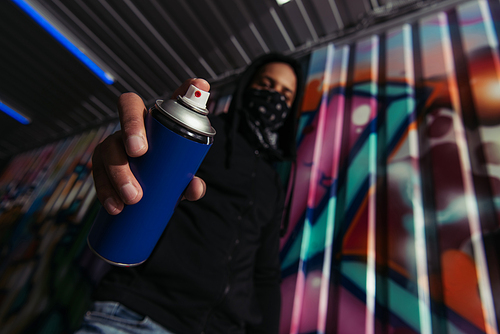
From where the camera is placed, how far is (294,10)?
2357 mm

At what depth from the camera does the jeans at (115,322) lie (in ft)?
2.51

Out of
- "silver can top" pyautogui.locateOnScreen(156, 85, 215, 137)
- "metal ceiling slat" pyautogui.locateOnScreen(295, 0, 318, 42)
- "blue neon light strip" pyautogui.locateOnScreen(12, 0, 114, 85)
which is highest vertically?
"metal ceiling slat" pyautogui.locateOnScreen(295, 0, 318, 42)

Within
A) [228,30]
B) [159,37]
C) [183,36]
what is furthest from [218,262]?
[159,37]

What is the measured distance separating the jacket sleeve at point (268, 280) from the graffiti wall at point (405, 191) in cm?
31

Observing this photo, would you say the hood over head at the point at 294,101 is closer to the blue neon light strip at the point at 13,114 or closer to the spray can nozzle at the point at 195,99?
the spray can nozzle at the point at 195,99

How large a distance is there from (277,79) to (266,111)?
0.97 ft

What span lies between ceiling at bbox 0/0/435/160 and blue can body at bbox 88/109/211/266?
2299 millimetres

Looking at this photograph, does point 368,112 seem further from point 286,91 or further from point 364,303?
point 364,303

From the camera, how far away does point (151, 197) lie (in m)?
0.67

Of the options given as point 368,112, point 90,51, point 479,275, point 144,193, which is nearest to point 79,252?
point 90,51

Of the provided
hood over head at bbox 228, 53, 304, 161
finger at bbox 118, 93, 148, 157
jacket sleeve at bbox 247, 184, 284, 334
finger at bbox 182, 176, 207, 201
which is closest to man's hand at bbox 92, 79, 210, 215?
finger at bbox 118, 93, 148, 157

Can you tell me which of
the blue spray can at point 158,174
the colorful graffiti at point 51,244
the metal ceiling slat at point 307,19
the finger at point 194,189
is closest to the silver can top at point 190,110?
the blue spray can at point 158,174

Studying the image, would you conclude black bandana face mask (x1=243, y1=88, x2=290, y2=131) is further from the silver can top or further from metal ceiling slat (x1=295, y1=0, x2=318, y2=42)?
metal ceiling slat (x1=295, y1=0, x2=318, y2=42)

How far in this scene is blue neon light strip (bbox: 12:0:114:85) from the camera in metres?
2.82
